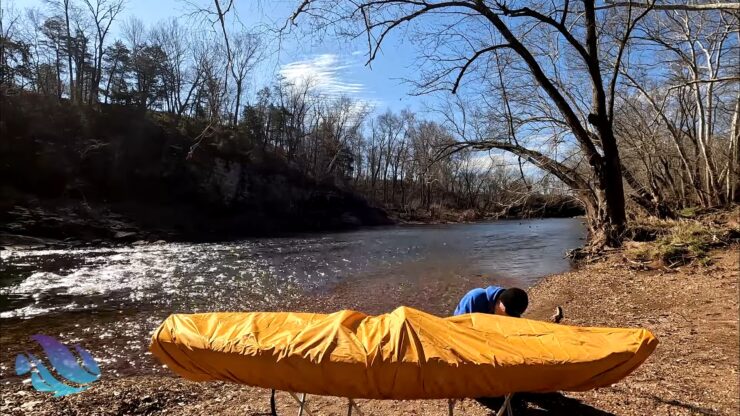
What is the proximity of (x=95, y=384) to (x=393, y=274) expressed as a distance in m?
11.2

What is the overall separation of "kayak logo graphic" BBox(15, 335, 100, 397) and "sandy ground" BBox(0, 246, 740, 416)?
0.24m

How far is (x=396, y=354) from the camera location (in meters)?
3.21

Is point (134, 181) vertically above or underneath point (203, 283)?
above

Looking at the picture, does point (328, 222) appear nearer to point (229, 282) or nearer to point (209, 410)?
point (229, 282)

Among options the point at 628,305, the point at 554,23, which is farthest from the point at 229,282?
the point at 554,23

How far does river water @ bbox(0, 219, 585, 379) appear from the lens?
9531 mm

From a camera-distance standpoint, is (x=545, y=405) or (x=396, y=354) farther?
(x=545, y=405)

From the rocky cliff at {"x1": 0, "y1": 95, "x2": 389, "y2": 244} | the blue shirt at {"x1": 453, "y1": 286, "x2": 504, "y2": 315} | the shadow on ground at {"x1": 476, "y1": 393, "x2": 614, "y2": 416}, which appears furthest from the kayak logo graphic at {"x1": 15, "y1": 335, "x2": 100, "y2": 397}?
the rocky cliff at {"x1": 0, "y1": 95, "x2": 389, "y2": 244}

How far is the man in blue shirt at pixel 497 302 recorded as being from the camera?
4.78 metres

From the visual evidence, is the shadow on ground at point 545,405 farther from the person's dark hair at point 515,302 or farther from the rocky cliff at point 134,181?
the rocky cliff at point 134,181

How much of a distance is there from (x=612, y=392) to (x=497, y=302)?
1653 mm

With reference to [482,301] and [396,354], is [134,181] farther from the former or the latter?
[396,354]

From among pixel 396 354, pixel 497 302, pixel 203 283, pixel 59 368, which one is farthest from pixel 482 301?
pixel 203 283

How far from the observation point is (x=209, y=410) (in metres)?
5.34
